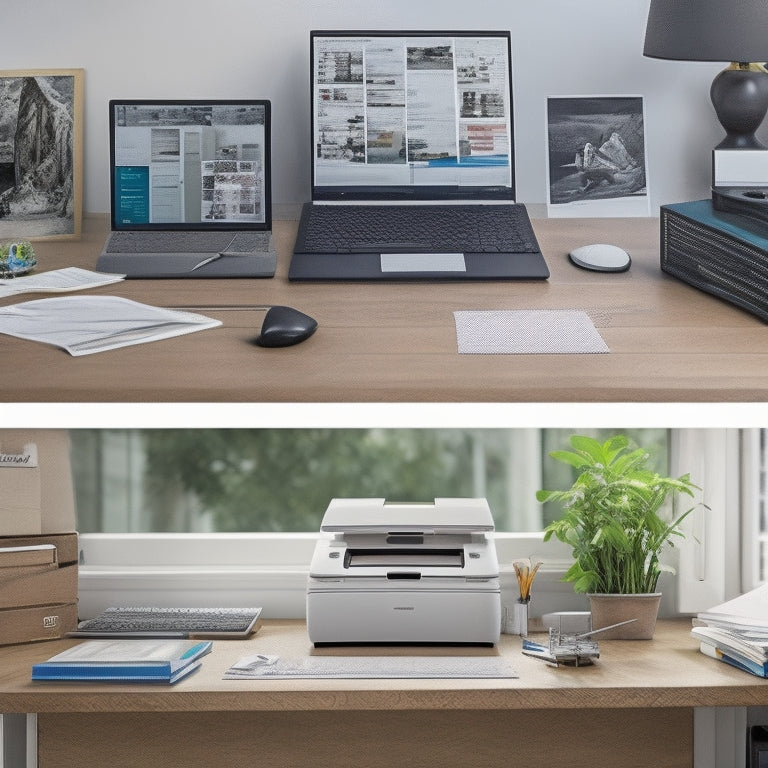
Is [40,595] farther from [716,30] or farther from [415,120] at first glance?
[716,30]

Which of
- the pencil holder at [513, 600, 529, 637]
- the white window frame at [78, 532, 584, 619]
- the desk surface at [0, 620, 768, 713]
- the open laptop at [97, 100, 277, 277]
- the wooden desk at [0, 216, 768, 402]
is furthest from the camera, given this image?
the white window frame at [78, 532, 584, 619]

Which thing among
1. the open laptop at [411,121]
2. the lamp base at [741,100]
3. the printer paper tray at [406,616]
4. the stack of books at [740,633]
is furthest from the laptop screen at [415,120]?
the stack of books at [740,633]

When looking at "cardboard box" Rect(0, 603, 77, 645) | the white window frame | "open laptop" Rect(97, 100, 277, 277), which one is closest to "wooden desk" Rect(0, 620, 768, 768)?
"cardboard box" Rect(0, 603, 77, 645)

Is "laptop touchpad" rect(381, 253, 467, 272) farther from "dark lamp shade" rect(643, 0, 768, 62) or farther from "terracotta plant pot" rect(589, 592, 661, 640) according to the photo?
"terracotta plant pot" rect(589, 592, 661, 640)

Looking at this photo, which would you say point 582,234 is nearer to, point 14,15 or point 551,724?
point 551,724

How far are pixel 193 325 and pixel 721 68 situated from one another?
3.62 ft

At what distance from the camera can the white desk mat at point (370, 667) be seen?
57.4 inches

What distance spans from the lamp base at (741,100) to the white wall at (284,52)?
106 millimetres

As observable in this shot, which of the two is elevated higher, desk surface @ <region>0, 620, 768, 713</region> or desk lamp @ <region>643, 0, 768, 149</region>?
desk lamp @ <region>643, 0, 768, 149</region>

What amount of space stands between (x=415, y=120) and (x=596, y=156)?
330 millimetres

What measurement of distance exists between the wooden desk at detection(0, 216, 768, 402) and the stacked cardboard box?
44cm

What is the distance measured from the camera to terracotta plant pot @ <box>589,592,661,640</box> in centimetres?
171

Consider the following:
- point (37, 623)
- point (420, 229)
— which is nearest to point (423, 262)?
point (420, 229)

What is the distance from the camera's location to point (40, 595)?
1.69 m
